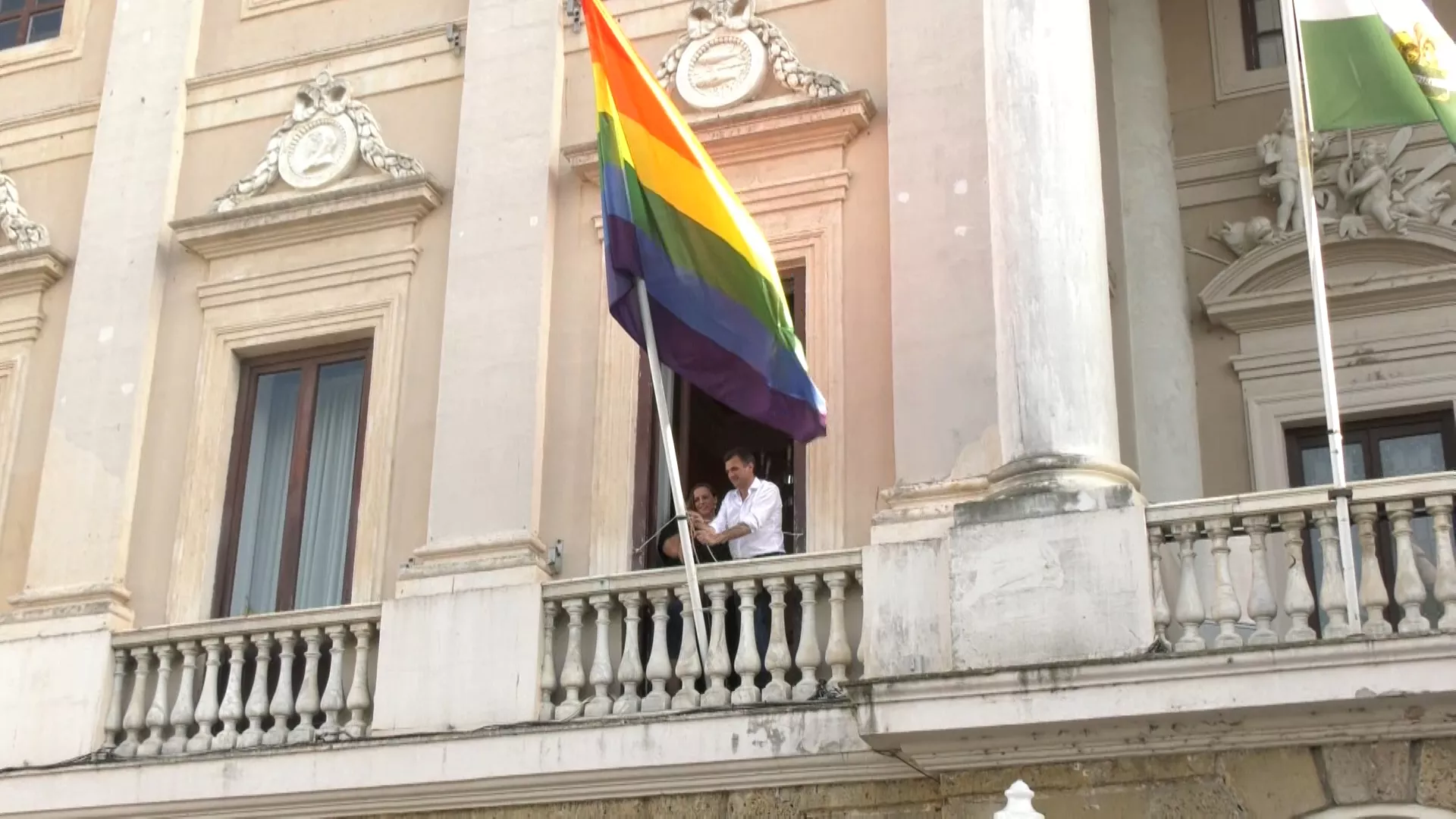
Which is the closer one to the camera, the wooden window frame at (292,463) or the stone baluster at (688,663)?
the stone baluster at (688,663)

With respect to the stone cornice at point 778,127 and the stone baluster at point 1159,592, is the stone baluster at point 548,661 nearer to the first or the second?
the stone cornice at point 778,127

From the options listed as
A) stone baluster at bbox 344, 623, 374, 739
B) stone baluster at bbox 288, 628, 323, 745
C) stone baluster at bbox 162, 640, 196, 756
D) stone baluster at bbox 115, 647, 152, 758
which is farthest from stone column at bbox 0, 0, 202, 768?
stone baluster at bbox 344, 623, 374, 739

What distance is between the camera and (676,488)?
33.0ft

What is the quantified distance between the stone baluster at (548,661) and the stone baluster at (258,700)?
169 cm

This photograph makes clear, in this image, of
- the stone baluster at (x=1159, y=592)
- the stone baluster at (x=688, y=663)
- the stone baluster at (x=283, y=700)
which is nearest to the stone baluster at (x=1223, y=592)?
the stone baluster at (x=1159, y=592)

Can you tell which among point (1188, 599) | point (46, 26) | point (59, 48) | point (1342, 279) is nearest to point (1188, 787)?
point (1188, 599)

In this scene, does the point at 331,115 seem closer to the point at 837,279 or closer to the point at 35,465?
the point at 35,465

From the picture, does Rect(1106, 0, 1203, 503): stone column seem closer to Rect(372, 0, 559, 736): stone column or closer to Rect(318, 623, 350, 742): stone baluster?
Rect(372, 0, 559, 736): stone column

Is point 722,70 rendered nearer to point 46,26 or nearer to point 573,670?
point 573,670

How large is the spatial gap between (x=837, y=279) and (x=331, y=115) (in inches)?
155

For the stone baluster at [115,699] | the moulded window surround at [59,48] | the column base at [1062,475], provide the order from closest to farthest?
the column base at [1062,475] → the stone baluster at [115,699] → the moulded window surround at [59,48]

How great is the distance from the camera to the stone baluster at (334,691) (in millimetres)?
11094

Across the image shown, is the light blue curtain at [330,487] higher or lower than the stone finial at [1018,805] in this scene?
higher

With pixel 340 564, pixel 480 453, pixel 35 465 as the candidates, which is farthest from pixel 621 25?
pixel 35 465
